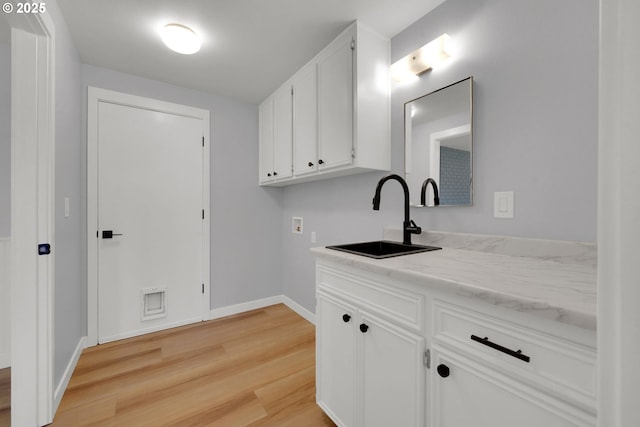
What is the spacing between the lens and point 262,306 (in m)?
3.02

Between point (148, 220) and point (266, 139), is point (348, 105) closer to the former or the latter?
point (266, 139)

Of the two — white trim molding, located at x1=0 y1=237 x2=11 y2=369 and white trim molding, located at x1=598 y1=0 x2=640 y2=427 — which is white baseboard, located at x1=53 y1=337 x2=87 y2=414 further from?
white trim molding, located at x1=598 y1=0 x2=640 y2=427

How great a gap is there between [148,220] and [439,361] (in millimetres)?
2491

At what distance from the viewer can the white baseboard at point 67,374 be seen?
4.95 feet

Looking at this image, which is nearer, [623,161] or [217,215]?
[623,161]

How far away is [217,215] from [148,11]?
5.50ft

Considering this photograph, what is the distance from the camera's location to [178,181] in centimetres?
253

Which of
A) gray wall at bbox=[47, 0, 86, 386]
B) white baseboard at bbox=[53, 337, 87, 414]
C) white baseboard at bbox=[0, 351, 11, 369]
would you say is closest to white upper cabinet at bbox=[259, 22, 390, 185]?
gray wall at bbox=[47, 0, 86, 386]

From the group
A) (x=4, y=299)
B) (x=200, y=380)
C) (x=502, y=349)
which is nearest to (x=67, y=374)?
(x=4, y=299)

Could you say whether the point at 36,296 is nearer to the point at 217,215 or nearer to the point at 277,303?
the point at 217,215

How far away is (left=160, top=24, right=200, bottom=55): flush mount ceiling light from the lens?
67.6 inches

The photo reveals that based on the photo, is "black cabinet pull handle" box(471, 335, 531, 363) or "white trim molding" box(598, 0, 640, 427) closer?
"white trim molding" box(598, 0, 640, 427)

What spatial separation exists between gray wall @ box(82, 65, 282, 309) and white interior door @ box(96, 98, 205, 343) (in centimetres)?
16

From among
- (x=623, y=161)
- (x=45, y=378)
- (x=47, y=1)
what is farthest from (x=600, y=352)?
(x=47, y=1)
